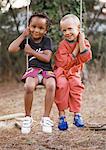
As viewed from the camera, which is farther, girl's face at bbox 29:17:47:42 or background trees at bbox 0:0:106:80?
background trees at bbox 0:0:106:80

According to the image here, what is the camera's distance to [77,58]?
4988 millimetres

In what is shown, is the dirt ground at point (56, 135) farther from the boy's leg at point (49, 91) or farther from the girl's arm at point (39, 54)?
the girl's arm at point (39, 54)

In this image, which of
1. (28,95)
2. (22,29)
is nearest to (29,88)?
(28,95)

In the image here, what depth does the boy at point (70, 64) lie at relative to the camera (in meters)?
4.89

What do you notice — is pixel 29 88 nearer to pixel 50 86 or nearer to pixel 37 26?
pixel 50 86

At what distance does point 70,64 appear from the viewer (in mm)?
4984

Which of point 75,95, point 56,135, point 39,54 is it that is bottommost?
point 56,135

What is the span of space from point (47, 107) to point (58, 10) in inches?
175

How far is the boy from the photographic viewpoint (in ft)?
16.0

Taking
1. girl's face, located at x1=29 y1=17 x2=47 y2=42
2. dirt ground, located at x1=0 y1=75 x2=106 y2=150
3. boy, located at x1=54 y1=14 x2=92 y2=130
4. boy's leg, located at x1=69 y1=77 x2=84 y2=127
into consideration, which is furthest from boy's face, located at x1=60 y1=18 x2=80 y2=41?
dirt ground, located at x1=0 y1=75 x2=106 y2=150

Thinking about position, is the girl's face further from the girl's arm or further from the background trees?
the background trees

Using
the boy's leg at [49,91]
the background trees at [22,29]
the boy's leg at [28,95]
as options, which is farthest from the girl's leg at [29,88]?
the background trees at [22,29]

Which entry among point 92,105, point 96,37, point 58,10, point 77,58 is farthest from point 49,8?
point 77,58

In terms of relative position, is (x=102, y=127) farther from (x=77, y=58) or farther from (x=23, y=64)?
(x=23, y=64)
